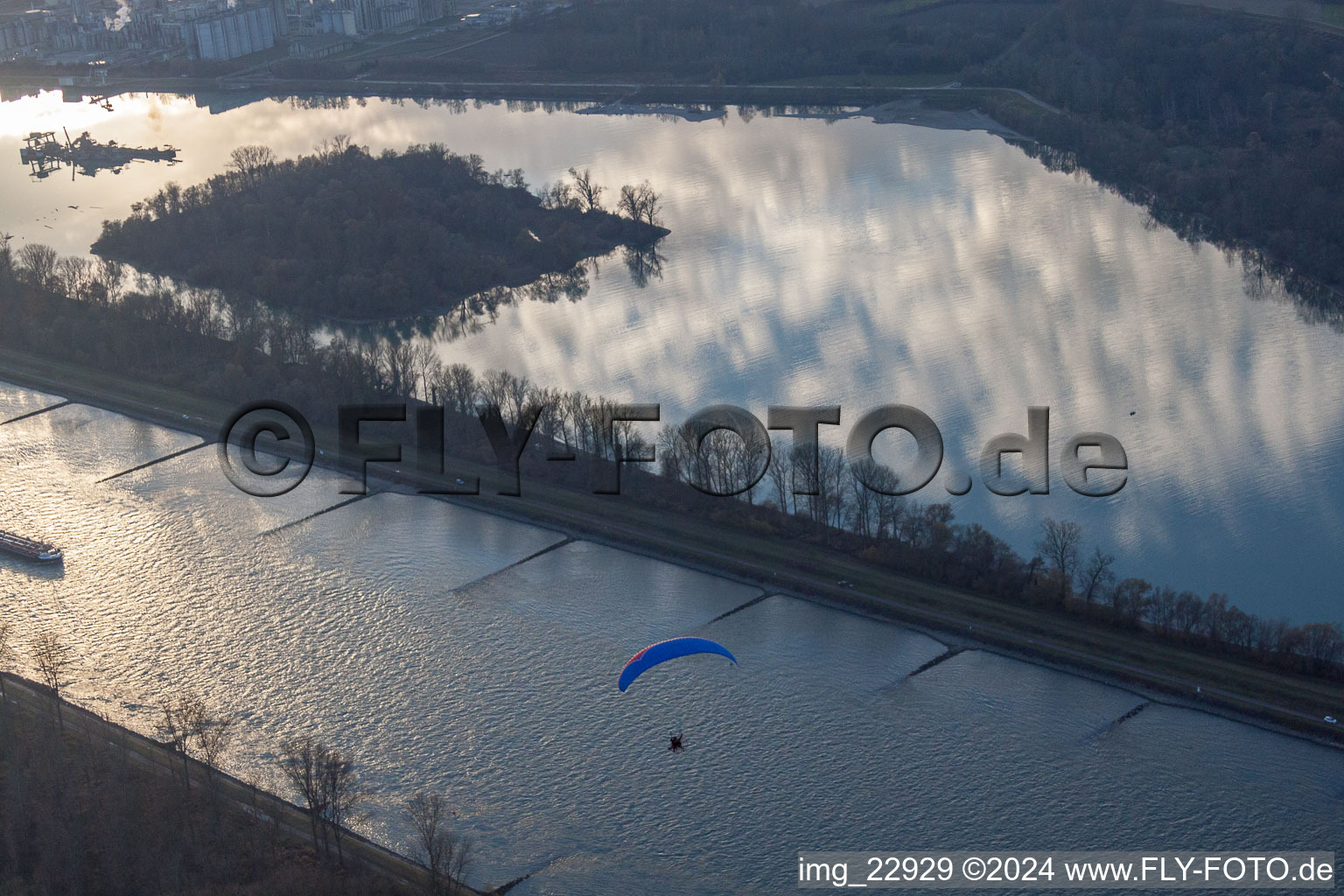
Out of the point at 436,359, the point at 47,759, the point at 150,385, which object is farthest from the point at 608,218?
the point at 47,759

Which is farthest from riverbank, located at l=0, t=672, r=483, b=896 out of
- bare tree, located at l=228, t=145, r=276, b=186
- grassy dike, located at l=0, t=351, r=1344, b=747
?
bare tree, located at l=228, t=145, r=276, b=186

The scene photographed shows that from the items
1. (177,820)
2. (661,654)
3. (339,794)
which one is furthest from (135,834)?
(661,654)

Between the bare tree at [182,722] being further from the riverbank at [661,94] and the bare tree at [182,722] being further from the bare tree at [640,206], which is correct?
the riverbank at [661,94]

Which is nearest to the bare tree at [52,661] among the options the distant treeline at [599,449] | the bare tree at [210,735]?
the bare tree at [210,735]

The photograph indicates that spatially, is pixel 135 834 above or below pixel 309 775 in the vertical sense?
below

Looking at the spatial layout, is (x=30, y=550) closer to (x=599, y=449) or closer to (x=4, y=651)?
(x=4, y=651)

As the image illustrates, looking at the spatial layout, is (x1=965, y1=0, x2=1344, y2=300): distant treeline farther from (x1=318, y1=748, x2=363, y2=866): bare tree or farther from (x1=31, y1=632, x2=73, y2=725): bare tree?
(x1=31, y1=632, x2=73, y2=725): bare tree
